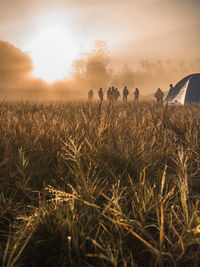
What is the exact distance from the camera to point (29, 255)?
728 millimetres

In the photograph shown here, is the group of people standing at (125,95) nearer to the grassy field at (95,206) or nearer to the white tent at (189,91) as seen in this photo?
the grassy field at (95,206)

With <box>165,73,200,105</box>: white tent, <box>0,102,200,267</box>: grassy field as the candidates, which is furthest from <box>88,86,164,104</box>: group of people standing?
<box>165,73,200,105</box>: white tent

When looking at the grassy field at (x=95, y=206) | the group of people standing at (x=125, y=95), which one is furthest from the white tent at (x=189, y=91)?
the grassy field at (x=95, y=206)

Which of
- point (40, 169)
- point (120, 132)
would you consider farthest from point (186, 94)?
point (40, 169)

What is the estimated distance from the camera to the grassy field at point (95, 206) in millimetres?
670

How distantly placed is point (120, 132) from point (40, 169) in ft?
2.94

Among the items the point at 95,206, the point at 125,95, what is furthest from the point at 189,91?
the point at 95,206

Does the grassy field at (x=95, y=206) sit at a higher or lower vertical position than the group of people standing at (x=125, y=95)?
lower

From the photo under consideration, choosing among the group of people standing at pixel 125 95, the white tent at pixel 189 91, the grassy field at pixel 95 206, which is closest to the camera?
the grassy field at pixel 95 206

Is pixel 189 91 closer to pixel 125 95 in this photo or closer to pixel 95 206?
pixel 125 95

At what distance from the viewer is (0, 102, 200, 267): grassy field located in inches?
26.4

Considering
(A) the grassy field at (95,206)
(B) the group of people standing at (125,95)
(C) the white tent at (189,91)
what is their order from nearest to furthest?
(A) the grassy field at (95,206), (B) the group of people standing at (125,95), (C) the white tent at (189,91)

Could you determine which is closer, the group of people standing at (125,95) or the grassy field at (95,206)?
the grassy field at (95,206)

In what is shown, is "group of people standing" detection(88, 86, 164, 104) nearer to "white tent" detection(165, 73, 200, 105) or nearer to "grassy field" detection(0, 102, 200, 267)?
"grassy field" detection(0, 102, 200, 267)
